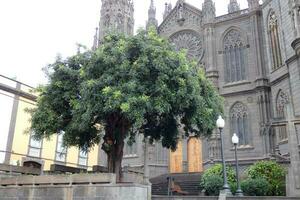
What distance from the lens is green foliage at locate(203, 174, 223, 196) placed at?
64.4ft

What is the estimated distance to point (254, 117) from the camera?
96.6ft

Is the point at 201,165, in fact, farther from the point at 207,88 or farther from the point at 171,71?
the point at 171,71

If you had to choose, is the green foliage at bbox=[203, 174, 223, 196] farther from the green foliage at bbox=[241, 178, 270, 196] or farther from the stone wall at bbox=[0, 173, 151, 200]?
the stone wall at bbox=[0, 173, 151, 200]

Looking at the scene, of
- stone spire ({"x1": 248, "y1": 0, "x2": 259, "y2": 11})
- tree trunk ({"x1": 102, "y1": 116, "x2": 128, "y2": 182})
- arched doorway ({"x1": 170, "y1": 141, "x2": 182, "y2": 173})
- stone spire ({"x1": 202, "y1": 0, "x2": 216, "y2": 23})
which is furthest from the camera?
stone spire ({"x1": 202, "y1": 0, "x2": 216, "y2": 23})

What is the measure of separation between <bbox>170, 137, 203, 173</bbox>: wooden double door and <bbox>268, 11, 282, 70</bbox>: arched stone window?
9654 millimetres

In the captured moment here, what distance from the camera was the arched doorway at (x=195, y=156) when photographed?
31250 mm

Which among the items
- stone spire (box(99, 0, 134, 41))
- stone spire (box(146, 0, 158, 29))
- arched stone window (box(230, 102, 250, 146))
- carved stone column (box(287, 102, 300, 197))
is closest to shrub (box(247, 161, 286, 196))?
carved stone column (box(287, 102, 300, 197))

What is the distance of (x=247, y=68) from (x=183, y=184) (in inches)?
483

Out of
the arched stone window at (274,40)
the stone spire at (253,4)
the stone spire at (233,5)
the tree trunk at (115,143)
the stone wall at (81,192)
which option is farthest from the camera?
the stone spire at (233,5)

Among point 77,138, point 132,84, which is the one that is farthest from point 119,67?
point 77,138

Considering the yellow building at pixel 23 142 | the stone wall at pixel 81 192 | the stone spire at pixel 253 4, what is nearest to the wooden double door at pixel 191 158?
Result: the yellow building at pixel 23 142

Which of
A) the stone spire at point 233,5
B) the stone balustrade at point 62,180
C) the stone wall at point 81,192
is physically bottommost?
the stone wall at point 81,192

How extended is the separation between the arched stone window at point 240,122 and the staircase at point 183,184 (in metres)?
5.19

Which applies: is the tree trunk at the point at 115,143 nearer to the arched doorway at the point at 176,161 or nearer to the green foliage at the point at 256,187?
the green foliage at the point at 256,187
